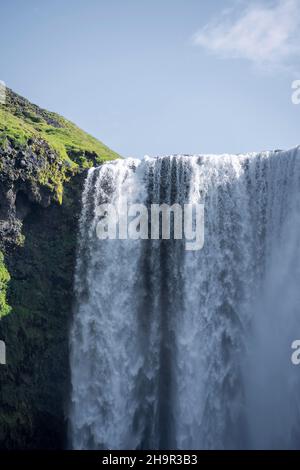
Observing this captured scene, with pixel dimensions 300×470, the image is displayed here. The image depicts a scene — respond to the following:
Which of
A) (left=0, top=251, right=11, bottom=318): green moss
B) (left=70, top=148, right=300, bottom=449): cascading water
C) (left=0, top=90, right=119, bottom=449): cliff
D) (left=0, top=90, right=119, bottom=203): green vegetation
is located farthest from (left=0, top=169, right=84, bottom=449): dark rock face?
(left=0, top=90, right=119, bottom=203): green vegetation

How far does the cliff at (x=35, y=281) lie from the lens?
95.3 ft

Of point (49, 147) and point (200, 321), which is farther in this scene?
point (49, 147)

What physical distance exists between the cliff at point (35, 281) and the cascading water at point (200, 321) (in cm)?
120

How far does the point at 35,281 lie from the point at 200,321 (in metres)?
10.8

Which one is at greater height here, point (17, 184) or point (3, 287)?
point (17, 184)

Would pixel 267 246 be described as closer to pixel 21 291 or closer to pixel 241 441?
pixel 241 441

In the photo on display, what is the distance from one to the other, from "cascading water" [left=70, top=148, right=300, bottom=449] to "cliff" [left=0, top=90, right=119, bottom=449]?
1200 millimetres

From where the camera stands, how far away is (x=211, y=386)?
96.6 feet

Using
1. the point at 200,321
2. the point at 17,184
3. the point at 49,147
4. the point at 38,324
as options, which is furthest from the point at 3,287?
the point at 200,321

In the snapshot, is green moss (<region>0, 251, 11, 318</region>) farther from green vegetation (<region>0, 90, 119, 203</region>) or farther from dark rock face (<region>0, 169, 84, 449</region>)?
green vegetation (<region>0, 90, 119, 203</region>)

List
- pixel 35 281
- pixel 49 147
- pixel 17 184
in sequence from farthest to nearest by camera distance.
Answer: pixel 49 147
pixel 17 184
pixel 35 281

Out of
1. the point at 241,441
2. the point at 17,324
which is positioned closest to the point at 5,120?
the point at 17,324

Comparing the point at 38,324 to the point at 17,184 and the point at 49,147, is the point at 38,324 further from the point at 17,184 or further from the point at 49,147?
the point at 49,147

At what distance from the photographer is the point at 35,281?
105ft
